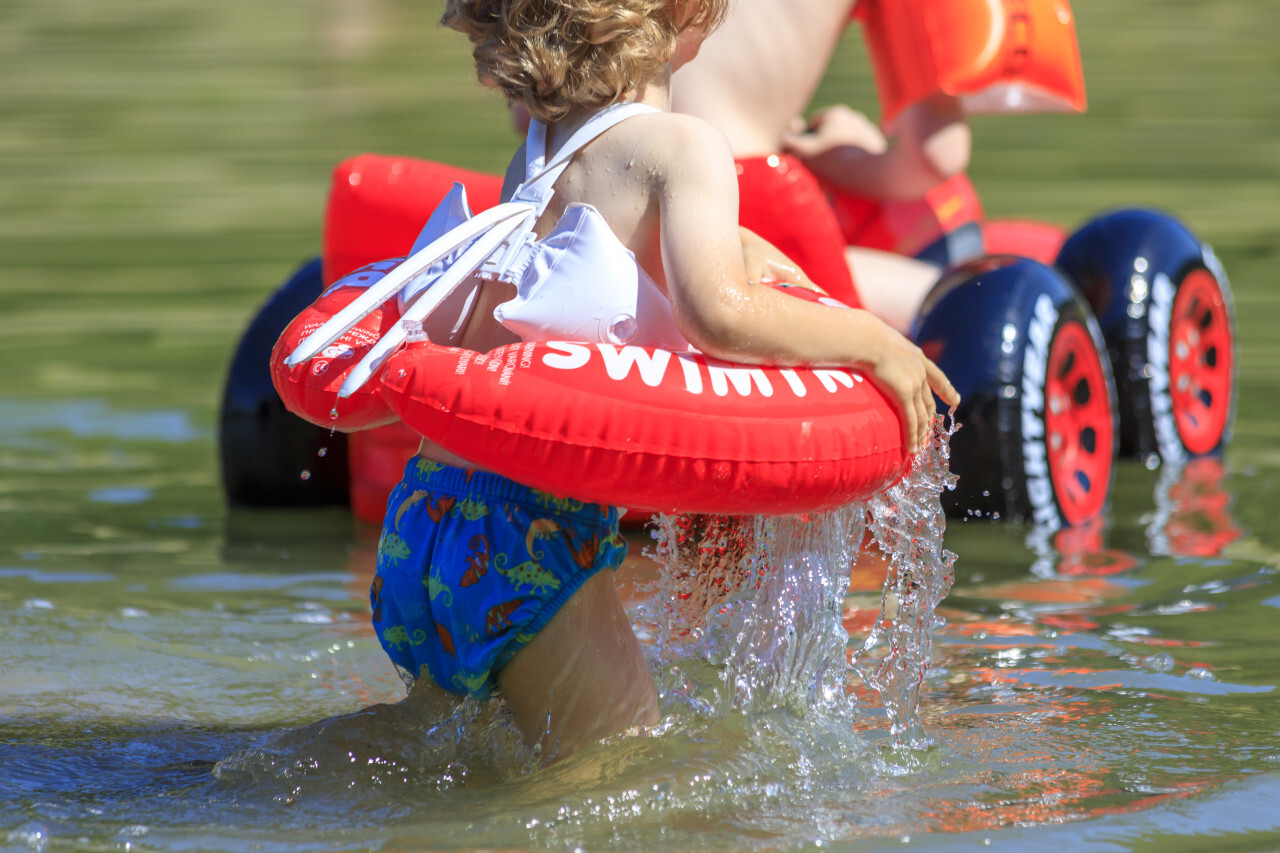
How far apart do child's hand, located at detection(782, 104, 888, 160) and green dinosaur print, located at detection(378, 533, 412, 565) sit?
241 centimetres

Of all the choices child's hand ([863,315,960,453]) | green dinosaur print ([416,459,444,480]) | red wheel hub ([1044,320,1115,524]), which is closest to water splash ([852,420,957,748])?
child's hand ([863,315,960,453])

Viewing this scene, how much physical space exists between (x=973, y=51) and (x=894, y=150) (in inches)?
14.0

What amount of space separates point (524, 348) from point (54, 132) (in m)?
12.9

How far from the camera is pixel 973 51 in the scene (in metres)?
4.52

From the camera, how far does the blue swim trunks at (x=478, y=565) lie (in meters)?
2.53

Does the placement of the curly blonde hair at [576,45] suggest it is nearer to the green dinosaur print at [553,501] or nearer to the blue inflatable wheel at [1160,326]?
the green dinosaur print at [553,501]

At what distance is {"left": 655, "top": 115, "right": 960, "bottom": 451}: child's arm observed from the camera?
2.44m

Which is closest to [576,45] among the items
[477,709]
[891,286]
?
[477,709]

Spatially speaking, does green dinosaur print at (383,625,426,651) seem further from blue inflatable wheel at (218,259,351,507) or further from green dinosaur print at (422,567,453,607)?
blue inflatable wheel at (218,259,351,507)

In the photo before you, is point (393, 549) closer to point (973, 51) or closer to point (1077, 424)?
point (1077, 424)

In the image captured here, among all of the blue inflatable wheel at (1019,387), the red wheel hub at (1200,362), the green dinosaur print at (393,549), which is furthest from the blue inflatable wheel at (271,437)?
the red wheel hub at (1200,362)

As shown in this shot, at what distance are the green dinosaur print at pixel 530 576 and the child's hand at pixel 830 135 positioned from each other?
2.50 meters

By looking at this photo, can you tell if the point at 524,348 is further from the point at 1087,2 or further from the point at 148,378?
the point at 1087,2

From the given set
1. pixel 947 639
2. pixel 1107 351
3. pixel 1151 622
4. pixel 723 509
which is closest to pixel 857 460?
pixel 723 509
